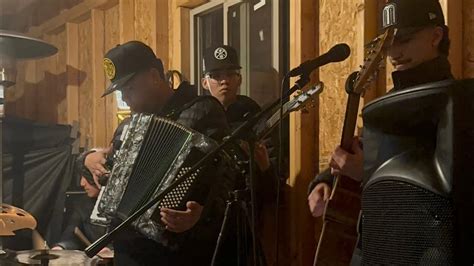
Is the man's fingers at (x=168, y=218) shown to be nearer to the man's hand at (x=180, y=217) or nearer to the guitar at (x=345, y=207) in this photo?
the man's hand at (x=180, y=217)

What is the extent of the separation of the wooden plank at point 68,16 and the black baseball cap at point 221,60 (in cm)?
168

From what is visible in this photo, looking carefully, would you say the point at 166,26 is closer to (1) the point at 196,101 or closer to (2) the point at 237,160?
(1) the point at 196,101

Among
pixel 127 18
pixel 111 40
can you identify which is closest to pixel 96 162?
pixel 127 18

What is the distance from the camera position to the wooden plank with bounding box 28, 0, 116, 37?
424 cm

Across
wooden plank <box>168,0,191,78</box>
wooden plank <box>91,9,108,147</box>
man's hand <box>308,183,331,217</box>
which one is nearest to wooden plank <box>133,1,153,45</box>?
wooden plank <box>168,0,191,78</box>

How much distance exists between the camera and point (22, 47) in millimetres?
4242

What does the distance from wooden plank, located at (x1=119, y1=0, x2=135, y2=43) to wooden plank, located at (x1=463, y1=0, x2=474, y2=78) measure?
2.31 meters

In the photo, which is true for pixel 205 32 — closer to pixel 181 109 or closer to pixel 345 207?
pixel 181 109

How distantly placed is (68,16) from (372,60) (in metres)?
3.48

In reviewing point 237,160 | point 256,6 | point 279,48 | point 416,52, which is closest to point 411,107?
point 416,52

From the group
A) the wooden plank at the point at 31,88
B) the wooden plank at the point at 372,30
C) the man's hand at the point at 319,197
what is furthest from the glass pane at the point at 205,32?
the wooden plank at the point at 31,88

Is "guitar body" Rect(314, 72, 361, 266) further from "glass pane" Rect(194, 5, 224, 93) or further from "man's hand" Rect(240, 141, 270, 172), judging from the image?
"glass pane" Rect(194, 5, 224, 93)

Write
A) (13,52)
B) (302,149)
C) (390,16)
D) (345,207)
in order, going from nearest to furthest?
(390,16)
(345,207)
(302,149)
(13,52)

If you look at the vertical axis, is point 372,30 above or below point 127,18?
below
